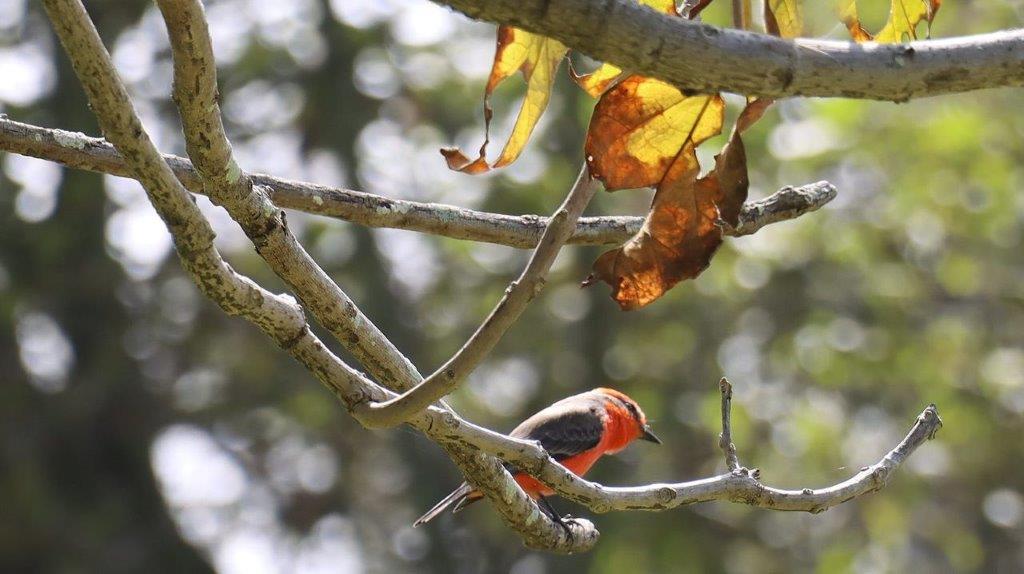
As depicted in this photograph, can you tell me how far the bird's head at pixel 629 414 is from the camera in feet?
27.9

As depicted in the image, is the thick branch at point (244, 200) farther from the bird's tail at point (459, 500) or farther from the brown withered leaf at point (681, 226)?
the bird's tail at point (459, 500)

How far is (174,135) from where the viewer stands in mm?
14578

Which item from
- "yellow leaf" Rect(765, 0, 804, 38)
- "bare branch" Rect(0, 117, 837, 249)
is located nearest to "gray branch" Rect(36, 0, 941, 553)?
"bare branch" Rect(0, 117, 837, 249)

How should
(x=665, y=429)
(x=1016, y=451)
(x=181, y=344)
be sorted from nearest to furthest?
(x=665, y=429)
(x=1016, y=451)
(x=181, y=344)

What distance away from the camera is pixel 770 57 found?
1.89 metres

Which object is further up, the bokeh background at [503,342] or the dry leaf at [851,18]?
the dry leaf at [851,18]

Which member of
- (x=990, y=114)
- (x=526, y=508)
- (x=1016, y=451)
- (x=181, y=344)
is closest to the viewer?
(x=526, y=508)

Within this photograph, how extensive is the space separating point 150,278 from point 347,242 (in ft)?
8.45

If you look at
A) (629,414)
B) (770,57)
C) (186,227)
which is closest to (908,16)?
(770,57)

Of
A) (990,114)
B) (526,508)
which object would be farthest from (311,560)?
(526,508)

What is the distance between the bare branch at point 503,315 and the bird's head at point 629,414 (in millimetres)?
6201

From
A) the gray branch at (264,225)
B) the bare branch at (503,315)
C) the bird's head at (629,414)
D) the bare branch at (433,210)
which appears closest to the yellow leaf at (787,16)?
the bare branch at (503,315)

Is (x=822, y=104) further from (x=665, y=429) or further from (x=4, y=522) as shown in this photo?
(x=4, y=522)

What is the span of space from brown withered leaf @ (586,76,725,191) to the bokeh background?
10.4 metres
